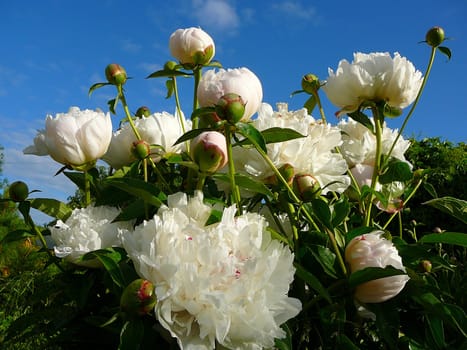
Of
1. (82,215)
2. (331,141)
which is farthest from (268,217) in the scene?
(82,215)

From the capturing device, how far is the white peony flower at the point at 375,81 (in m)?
0.75

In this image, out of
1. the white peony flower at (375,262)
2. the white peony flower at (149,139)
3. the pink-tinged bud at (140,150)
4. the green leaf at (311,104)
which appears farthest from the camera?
the green leaf at (311,104)

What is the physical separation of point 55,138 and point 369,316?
486 millimetres

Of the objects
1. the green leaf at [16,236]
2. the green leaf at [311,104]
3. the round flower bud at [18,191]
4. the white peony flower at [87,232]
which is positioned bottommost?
the green leaf at [16,236]

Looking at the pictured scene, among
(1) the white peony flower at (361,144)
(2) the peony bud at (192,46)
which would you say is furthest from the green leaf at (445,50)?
(2) the peony bud at (192,46)

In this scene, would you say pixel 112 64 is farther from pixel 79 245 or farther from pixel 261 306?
pixel 261 306

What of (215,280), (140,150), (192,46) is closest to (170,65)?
(192,46)

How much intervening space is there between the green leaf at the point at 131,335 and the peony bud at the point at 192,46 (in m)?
Answer: 0.42

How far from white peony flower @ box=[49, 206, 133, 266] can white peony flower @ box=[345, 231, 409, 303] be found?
29 centimetres

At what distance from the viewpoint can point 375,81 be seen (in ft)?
2.49

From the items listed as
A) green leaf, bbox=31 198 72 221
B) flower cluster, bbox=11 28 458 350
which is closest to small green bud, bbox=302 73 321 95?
flower cluster, bbox=11 28 458 350

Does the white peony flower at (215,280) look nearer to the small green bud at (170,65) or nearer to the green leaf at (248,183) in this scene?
the green leaf at (248,183)

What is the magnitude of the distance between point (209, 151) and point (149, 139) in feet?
0.80

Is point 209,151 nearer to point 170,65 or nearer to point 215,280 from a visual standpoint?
point 215,280
